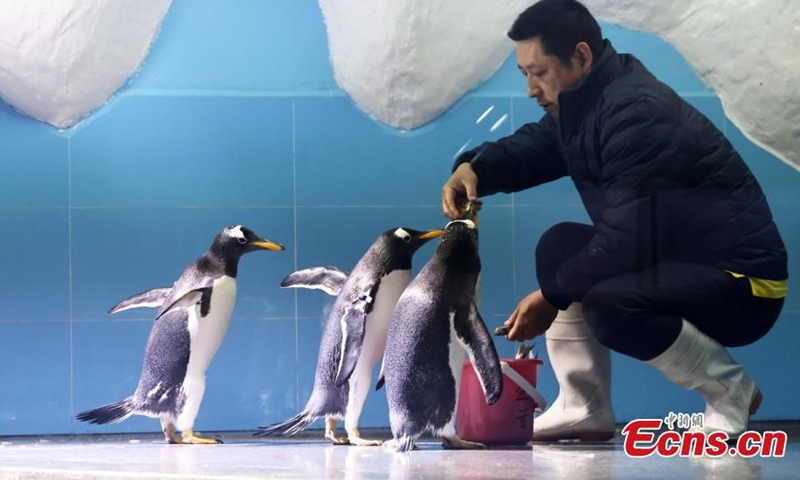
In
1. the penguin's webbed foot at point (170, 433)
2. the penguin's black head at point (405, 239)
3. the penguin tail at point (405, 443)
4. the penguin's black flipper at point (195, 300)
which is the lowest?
the penguin's webbed foot at point (170, 433)

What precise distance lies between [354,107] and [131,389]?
80cm

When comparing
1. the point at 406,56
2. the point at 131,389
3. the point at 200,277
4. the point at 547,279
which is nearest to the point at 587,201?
the point at 547,279

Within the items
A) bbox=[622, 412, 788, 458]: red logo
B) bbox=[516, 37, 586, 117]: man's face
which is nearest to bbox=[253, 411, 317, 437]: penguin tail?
bbox=[622, 412, 788, 458]: red logo

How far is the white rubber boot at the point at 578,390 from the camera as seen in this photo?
2.31 metres

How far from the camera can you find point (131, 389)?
8.35 feet

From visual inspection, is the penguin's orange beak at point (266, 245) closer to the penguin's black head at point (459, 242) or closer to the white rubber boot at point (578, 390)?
the penguin's black head at point (459, 242)

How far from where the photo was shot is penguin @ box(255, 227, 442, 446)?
2287 mm

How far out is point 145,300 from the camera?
2516 millimetres

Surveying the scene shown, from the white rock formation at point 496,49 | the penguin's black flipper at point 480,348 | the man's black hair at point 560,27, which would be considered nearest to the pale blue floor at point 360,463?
the penguin's black flipper at point 480,348

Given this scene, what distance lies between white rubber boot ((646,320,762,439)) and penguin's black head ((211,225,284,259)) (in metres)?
0.85

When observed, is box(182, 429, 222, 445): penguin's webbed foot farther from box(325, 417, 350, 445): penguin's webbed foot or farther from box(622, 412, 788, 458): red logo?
box(622, 412, 788, 458): red logo

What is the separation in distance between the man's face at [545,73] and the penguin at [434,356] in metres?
0.44

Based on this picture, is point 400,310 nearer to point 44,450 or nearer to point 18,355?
point 44,450

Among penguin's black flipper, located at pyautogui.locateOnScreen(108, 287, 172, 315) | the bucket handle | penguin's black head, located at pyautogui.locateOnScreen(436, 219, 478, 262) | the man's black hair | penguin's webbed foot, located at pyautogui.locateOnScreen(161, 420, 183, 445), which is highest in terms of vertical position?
the man's black hair
